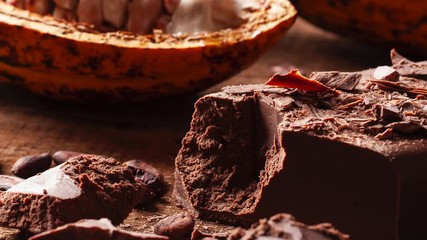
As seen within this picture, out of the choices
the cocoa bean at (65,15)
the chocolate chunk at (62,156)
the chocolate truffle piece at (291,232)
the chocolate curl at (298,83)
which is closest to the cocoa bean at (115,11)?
the cocoa bean at (65,15)

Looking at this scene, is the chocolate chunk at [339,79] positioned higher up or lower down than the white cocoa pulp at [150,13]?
lower down

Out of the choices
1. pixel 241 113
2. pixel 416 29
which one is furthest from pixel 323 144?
pixel 416 29

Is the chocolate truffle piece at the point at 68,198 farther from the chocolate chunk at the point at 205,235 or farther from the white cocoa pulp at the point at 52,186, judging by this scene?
the chocolate chunk at the point at 205,235

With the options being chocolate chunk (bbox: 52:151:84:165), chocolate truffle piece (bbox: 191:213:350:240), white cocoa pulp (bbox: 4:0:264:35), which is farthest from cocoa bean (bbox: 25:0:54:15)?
chocolate truffle piece (bbox: 191:213:350:240)

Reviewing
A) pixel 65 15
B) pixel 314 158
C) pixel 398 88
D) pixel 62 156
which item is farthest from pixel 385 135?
pixel 65 15

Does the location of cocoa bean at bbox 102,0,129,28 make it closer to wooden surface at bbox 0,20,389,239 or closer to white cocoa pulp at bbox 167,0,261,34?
white cocoa pulp at bbox 167,0,261,34

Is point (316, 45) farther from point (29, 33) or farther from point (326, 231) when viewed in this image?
point (326, 231)
